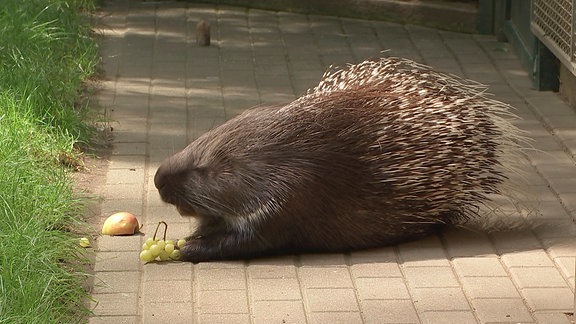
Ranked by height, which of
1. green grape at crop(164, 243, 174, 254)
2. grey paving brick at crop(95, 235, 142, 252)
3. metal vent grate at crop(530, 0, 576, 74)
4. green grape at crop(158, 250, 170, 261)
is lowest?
metal vent grate at crop(530, 0, 576, 74)

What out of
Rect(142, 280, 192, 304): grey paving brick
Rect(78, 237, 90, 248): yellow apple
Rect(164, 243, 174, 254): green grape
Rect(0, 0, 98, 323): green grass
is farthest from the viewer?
Rect(78, 237, 90, 248): yellow apple

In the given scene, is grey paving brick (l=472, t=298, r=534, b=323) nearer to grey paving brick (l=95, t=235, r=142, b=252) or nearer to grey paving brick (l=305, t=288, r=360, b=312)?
grey paving brick (l=305, t=288, r=360, b=312)

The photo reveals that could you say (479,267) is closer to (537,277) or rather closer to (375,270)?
(537,277)

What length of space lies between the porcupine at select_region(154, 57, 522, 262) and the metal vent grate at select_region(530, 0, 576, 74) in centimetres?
223

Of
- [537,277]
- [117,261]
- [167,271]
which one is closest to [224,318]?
[167,271]

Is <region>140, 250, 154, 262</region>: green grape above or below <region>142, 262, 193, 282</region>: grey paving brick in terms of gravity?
above

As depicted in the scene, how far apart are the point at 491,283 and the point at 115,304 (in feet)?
5.05

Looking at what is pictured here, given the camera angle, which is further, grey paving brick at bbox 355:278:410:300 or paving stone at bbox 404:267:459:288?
paving stone at bbox 404:267:459:288

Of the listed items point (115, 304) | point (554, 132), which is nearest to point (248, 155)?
point (115, 304)

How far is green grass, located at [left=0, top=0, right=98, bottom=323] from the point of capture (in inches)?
184

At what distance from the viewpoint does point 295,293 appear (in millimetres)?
5039

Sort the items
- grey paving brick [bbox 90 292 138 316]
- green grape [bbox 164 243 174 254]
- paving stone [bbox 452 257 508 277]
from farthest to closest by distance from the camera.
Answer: green grape [bbox 164 243 174 254] < paving stone [bbox 452 257 508 277] < grey paving brick [bbox 90 292 138 316]

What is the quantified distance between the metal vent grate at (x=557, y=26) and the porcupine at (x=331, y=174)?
2.23 meters

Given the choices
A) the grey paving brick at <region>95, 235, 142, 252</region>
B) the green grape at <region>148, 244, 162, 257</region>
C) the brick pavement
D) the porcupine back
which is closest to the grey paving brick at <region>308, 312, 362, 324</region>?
the brick pavement
